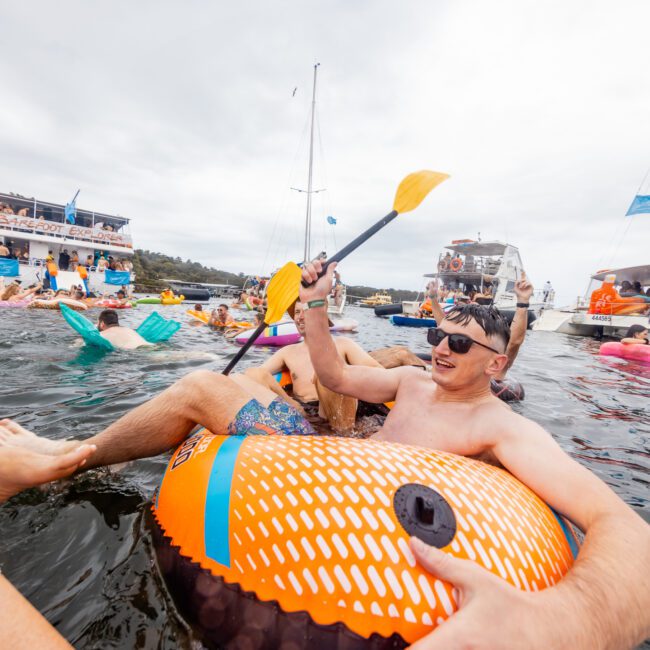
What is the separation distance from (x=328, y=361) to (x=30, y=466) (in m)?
1.56

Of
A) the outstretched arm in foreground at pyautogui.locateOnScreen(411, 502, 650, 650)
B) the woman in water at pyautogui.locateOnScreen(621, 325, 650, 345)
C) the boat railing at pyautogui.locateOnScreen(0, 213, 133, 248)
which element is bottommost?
the woman in water at pyautogui.locateOnScreen(621, 325, 650, 345)

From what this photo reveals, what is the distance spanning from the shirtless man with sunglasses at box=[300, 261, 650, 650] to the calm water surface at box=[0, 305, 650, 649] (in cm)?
113

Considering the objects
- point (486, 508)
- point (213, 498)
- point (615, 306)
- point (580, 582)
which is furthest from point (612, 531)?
point (615, 306)

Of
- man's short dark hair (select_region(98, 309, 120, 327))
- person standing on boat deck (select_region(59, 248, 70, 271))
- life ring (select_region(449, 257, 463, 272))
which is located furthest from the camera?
person standing on boat deck (select_region(59, 248, 70, 271))

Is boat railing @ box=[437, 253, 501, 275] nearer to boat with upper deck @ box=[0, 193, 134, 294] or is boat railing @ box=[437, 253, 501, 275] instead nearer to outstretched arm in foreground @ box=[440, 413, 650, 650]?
boat with upper deck @ box=[0, 193, 134, 294]

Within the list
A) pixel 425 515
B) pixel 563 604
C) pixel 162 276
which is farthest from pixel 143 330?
pixel 162 276

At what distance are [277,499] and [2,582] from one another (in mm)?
856

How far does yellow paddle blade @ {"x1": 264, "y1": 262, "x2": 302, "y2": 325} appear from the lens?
10.6ft

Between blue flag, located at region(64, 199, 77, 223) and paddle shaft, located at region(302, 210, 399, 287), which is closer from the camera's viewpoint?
paddle shaft, located at region(302, 210, 399, 287)

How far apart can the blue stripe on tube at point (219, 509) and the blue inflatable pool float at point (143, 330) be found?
6.62 meters

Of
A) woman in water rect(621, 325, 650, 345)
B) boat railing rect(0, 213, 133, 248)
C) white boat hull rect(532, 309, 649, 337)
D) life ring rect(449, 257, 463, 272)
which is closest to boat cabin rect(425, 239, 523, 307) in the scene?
life ring rect(449, 257, 463, 272)

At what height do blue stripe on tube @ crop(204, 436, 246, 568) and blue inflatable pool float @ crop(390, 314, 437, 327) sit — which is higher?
blue stripe on tube @ crop(204, 436, 246, 568)

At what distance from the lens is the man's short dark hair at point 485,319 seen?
204cm

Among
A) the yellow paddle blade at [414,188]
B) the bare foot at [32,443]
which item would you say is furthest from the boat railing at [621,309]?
the bare foot at [32,443]
